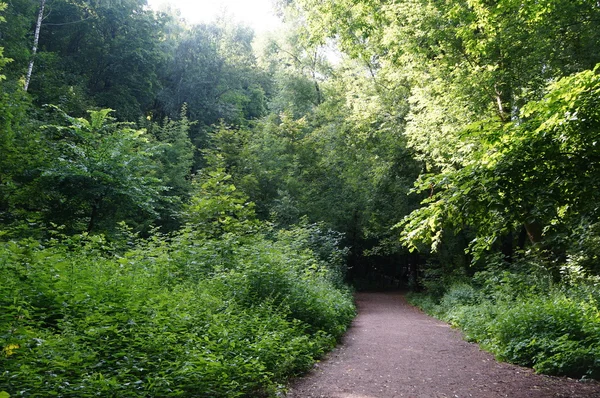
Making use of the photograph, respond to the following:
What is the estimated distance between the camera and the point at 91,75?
27562 millimetres

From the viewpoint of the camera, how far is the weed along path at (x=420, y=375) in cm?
619

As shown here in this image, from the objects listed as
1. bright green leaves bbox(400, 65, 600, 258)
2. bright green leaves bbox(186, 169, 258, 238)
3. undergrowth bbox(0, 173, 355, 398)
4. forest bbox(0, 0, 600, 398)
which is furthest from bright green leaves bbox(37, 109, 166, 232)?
bright green leaves bbox(400, 65, 600, 258)

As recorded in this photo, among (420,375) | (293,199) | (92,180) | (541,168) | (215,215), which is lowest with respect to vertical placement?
(420,375)

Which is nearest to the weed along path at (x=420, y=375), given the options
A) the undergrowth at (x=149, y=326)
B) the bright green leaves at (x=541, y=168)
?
the undergrowth at (x=149, y=326)

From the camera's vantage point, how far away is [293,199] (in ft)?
80.6

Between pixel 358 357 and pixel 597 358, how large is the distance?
424cm

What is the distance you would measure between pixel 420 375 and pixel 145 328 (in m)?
4.96

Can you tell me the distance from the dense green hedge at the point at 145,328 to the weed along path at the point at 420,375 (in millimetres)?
555

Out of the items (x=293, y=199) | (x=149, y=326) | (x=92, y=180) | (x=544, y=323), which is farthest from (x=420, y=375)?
(x=293, y=199)

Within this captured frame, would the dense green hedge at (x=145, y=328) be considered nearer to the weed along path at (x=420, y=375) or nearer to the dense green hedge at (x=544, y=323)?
the weed along path at (x=420, y=375)

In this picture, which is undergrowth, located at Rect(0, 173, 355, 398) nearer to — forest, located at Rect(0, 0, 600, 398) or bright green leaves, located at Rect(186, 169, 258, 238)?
forest, located at Rect(0, 0, 600, 398)

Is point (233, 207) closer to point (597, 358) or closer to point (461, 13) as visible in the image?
point (461, 13)

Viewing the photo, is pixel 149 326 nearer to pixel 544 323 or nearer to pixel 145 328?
pixel 145 328

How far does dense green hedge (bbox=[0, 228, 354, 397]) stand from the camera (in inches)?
147
